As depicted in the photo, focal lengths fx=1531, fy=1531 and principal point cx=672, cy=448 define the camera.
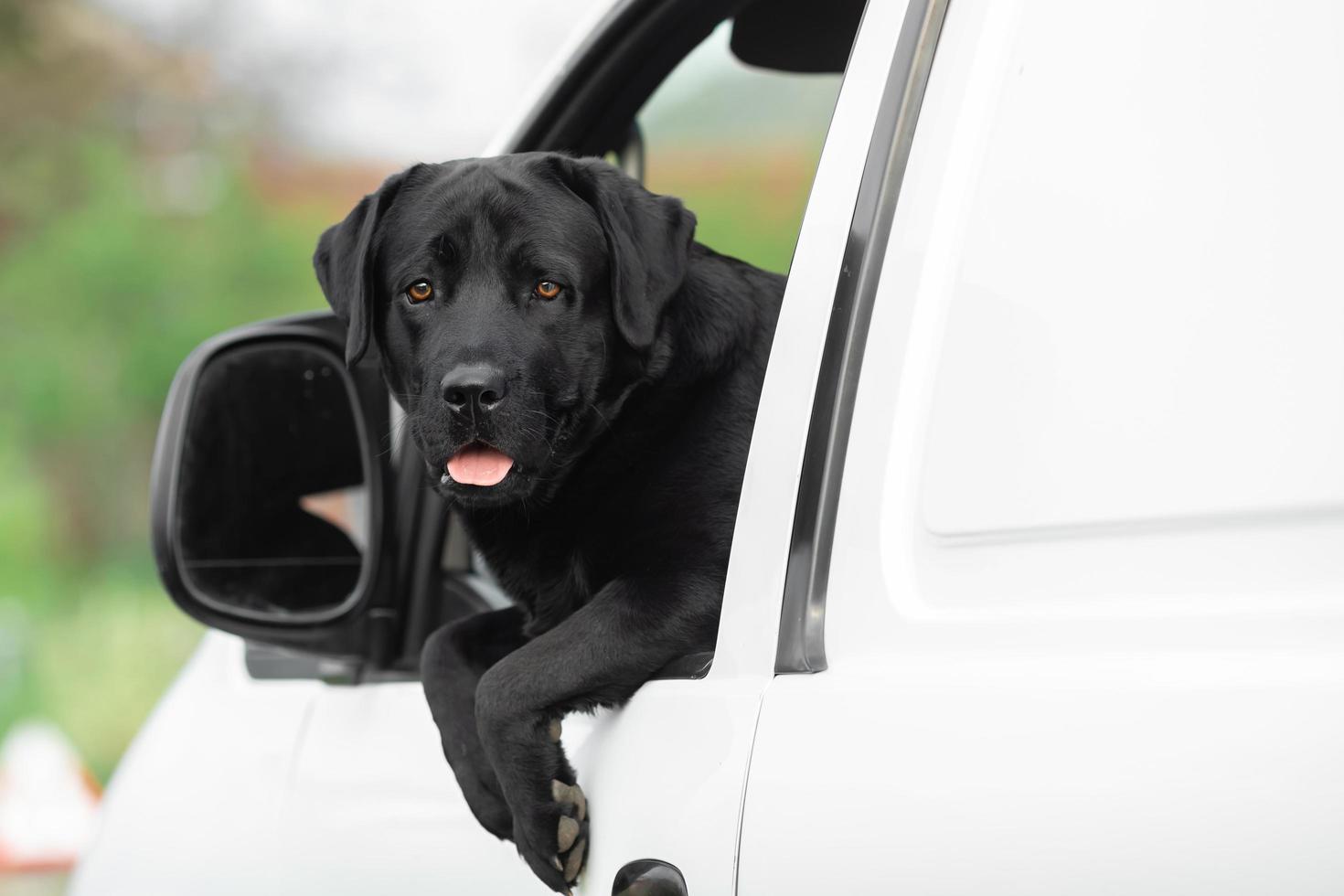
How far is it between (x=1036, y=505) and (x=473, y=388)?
3.55 feet

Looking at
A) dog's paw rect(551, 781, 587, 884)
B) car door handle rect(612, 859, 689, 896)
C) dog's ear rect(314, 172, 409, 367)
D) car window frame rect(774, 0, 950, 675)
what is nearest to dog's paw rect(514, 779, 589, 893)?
dog's paw rect(551, 781, 587, 884)

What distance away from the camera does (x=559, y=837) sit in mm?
1879

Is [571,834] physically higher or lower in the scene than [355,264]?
lower

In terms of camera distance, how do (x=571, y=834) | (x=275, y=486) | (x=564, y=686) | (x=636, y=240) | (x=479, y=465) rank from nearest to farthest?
(x=571, y=834), (x=564, y=686), (x=479, y=465), (x=636, y=240), (x=275, y=486)

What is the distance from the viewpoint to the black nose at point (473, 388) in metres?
2.24

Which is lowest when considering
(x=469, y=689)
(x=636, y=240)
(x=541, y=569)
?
(x=469, y=689)

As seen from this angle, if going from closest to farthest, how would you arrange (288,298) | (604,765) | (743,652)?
(743,652) < (604,765) < (288,298)

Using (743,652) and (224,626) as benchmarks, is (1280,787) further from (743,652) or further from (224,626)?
(224,626)

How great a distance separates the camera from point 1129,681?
3.92 ft

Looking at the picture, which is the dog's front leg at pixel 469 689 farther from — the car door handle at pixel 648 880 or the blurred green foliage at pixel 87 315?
the blurred green foliage at pixel 87 315

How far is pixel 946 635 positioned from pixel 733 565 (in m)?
0.43

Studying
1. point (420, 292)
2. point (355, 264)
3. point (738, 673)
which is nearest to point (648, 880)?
point (738, 673)

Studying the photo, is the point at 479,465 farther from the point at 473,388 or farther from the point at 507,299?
the point at 507,299

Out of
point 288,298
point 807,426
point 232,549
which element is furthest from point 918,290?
point 288,298
